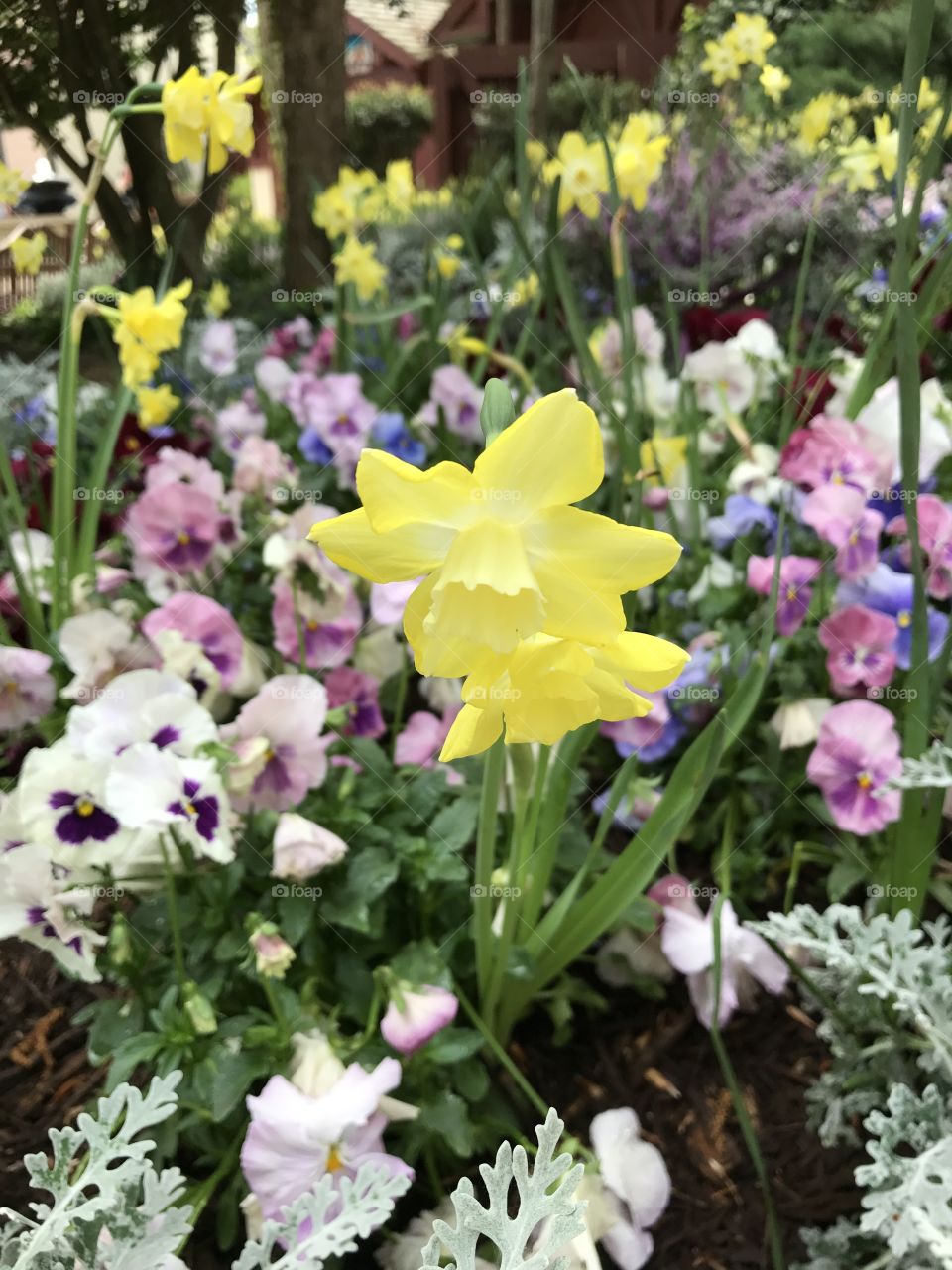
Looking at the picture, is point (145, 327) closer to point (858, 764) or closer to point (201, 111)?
point (201, 111)

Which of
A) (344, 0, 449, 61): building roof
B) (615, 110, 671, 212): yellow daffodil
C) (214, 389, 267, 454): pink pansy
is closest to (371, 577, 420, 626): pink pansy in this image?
(214, 389, 267, 454): pink pansy

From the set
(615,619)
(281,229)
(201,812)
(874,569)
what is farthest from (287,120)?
(615,619)

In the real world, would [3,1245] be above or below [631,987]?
above

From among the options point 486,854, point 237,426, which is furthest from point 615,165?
point 486,854

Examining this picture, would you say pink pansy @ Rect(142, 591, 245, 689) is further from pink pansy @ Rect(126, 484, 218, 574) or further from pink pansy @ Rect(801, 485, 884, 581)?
pink pansy @ Rect(801, 485, 884, 581)

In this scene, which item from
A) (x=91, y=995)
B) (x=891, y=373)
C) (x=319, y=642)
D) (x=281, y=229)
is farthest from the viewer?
(x=281, y=229)

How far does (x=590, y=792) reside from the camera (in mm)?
1114

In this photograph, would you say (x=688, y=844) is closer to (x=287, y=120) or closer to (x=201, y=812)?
(x=201, y=812)

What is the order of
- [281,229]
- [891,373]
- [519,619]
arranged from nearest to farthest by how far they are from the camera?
[519,619] < [891,373] < [281,229]

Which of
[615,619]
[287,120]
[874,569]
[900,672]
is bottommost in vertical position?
[900,672]

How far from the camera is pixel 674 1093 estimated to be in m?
0.89

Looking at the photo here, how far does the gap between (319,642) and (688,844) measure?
50 cm

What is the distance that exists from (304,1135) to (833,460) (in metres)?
0.92

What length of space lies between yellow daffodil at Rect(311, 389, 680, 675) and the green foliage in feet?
6.49
